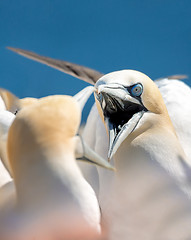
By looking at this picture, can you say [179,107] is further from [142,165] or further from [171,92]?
[142,165]

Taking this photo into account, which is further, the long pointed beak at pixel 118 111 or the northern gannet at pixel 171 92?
the northern gannet at pixel 171 92

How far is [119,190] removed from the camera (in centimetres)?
211

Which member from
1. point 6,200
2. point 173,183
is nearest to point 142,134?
point 173,183

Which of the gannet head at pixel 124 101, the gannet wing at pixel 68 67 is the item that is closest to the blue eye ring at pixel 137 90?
the gannet head at pixel 124 101

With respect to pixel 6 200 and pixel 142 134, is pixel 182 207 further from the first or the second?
pixel 6 200

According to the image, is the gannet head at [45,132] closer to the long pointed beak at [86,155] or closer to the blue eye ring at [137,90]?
the long pointed beak at [86,155]

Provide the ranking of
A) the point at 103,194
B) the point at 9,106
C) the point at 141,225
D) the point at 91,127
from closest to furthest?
the point at 141,225 < the point at 103,194 < the point at 9,106 < the point at 91,127

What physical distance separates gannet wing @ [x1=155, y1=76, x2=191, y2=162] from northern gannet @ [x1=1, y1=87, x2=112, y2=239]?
1.20m

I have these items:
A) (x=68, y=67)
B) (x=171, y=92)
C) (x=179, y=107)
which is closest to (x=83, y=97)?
(x=179, y=107)

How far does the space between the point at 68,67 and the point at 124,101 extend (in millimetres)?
1359

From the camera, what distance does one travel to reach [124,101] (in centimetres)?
204

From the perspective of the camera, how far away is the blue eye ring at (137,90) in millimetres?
2049

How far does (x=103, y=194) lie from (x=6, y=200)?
A: 0.83m

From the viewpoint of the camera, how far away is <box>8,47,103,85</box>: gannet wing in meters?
3.27
